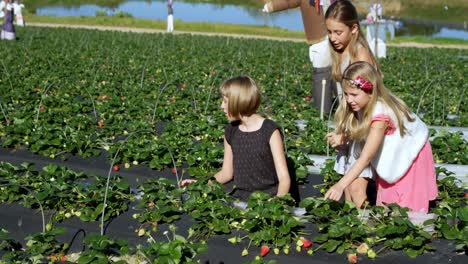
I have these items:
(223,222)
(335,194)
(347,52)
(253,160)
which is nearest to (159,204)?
(223,222)

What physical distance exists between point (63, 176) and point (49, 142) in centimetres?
110

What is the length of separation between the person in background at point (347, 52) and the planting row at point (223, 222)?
6.4 inches

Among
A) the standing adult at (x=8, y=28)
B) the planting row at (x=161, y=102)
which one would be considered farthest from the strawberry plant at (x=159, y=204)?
the standing adult at (x=8, y=28)

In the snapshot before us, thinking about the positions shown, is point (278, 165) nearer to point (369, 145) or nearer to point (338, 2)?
point (369, 145)

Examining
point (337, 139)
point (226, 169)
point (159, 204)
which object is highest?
point (337, 139)

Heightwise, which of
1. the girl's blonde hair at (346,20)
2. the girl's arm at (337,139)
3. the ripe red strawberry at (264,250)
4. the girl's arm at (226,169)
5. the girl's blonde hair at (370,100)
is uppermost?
the girl's blonde hair at (346,20)

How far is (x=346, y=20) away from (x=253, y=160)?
3.69ft

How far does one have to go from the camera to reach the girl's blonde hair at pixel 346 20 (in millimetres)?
4348

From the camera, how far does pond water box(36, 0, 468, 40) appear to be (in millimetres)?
35650

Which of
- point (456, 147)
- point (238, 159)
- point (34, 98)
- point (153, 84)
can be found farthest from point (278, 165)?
point (153, 84)

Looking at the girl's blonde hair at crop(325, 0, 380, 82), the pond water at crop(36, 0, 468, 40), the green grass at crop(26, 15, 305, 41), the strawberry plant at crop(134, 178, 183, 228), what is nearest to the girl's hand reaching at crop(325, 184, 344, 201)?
the strawberry plant at crop(134, 178, 183, 228)

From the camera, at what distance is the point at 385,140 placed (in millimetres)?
3789

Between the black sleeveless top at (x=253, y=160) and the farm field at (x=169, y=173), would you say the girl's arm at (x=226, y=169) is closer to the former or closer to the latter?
the black sleeveless top at (x=253, y=160)

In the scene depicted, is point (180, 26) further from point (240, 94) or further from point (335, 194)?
point (335, 194)
